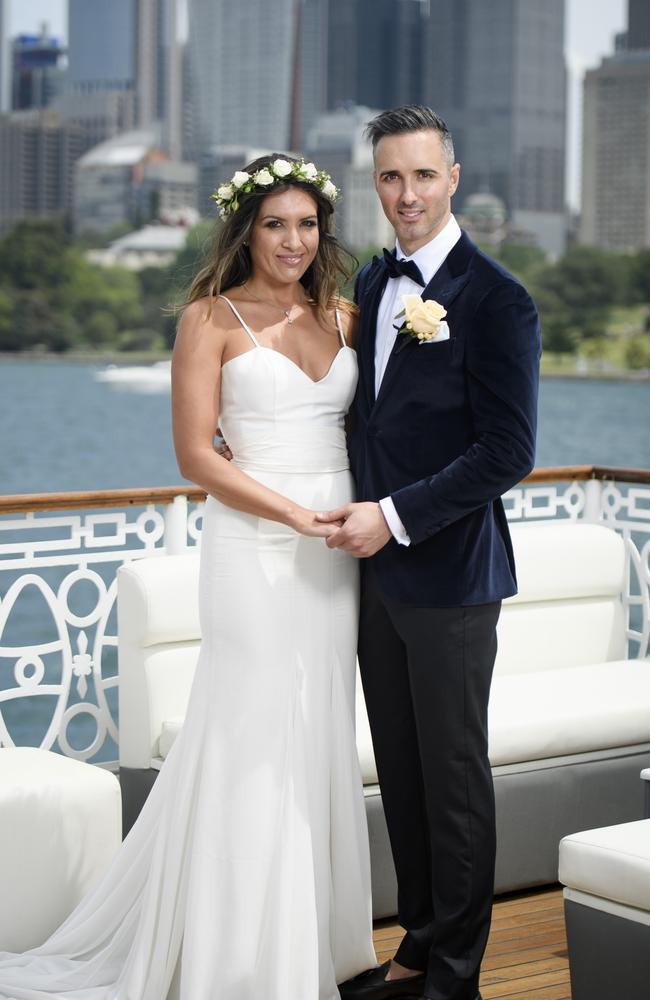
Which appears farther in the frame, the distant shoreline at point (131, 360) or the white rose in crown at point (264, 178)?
the distant shoreline at point (131, 360)

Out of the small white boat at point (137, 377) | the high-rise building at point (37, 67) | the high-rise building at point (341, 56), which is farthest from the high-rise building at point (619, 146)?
the high-rise building at point (37, 67)

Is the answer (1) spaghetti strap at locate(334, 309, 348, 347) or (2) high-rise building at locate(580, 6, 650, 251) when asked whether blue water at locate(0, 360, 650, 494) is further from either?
(1) spaghetti strap at locate(334, 309, 348, 347)

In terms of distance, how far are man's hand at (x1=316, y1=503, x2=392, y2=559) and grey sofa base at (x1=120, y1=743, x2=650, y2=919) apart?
3.33ft

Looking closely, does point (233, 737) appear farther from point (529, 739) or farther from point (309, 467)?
point (529, 739)

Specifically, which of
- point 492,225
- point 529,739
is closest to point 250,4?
point 492,225

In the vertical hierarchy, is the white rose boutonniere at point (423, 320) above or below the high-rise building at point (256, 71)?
below

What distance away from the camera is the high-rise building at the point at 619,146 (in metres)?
44.9

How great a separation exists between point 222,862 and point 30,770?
671 mm

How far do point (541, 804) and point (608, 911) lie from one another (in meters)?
1.01

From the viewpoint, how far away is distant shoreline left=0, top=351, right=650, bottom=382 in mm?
40444

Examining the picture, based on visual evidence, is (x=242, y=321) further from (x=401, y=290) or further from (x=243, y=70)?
A: (x=243, y=70)

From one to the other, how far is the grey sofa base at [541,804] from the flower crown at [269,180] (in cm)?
150

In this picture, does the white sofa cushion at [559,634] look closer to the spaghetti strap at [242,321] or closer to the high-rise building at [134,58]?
the spaghetti strap at [242,321]

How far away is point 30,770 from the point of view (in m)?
3.12
